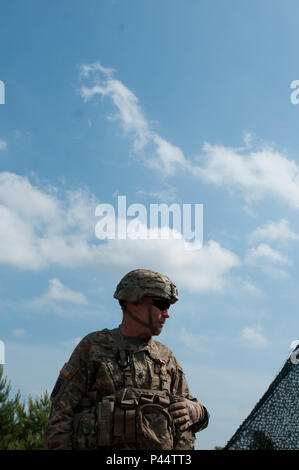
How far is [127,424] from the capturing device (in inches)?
159

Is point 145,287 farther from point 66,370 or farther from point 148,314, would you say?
point 66,370

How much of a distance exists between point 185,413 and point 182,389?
1.18ft

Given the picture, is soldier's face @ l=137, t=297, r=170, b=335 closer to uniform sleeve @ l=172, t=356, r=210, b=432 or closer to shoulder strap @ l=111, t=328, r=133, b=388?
shoulder strap @ l=111, t=328, r=133, b=388

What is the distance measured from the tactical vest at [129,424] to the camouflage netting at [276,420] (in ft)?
33.3

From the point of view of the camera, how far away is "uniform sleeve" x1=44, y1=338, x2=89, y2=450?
4.13m

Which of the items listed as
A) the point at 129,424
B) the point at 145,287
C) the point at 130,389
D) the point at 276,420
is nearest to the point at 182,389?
the point at 130,389

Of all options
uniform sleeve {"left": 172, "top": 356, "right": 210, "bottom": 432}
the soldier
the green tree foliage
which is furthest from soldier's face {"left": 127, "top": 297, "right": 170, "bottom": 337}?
the green tree foliage

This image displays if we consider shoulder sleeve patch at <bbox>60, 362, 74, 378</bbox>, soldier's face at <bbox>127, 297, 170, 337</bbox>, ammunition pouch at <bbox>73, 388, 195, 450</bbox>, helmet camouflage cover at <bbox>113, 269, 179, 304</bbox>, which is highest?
helmet camouflage cover at <bbox>113, 269, 179, 304</bbox>

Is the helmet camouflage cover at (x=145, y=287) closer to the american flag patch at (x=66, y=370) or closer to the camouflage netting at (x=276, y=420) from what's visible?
the american flag patch at (x=66, y=370)

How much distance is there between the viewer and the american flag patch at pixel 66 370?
4371mm

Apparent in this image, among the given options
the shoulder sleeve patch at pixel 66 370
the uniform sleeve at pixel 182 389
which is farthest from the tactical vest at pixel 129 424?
the shoulder sleeve patch at pixel 66 370
